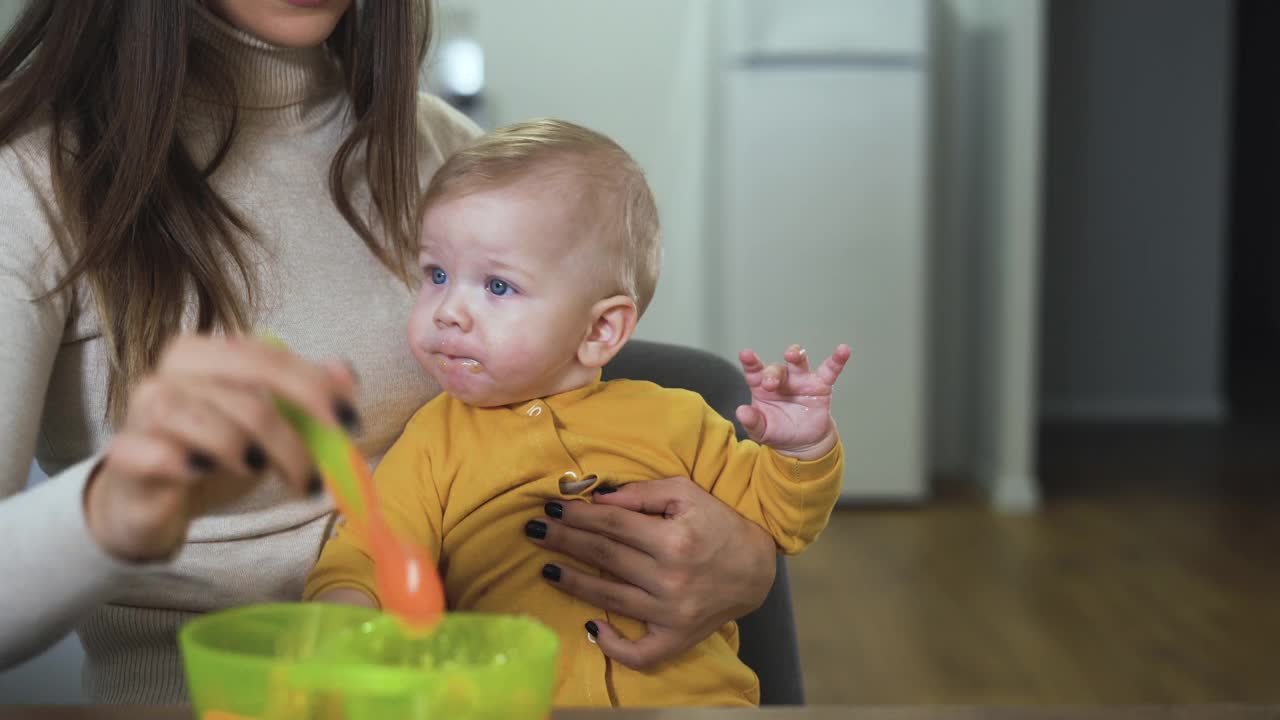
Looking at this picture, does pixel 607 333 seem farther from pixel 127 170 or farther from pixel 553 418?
pixel 127 170

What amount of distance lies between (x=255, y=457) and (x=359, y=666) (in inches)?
3.5

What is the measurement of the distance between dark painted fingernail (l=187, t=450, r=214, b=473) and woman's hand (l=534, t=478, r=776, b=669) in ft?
1.51

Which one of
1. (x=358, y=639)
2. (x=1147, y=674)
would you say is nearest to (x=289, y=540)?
(x=358, y=639)

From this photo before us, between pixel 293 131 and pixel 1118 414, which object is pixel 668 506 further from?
pixel 1118 414

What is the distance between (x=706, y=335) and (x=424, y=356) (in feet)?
10.1

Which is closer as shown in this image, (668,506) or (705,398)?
(668,506)

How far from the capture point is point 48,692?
126 cm

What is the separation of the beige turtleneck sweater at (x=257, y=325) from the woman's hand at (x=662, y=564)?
236 millimetres

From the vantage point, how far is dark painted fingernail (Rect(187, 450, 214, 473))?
1.67 feet

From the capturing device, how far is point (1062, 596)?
2.92m

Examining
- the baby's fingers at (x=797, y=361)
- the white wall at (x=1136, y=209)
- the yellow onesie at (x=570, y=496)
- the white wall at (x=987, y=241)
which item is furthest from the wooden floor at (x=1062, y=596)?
the baby's fingers at (x=797, y=361)

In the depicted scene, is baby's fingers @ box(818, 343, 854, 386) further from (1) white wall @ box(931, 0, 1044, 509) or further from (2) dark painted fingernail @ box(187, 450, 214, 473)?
(1) white wall @ box(931, 0, 1044, 509)

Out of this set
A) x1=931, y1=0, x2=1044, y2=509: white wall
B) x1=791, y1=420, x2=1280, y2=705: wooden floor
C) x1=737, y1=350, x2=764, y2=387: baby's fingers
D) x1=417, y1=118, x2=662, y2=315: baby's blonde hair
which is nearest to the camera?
x1=737, y1=350, x2=764, y2=387: baby's fingers

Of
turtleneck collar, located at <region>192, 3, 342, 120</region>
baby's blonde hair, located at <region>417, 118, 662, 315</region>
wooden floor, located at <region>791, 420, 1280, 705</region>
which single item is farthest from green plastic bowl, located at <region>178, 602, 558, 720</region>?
wooden floor, located at <region>791, 420, 1280, 705</region>
